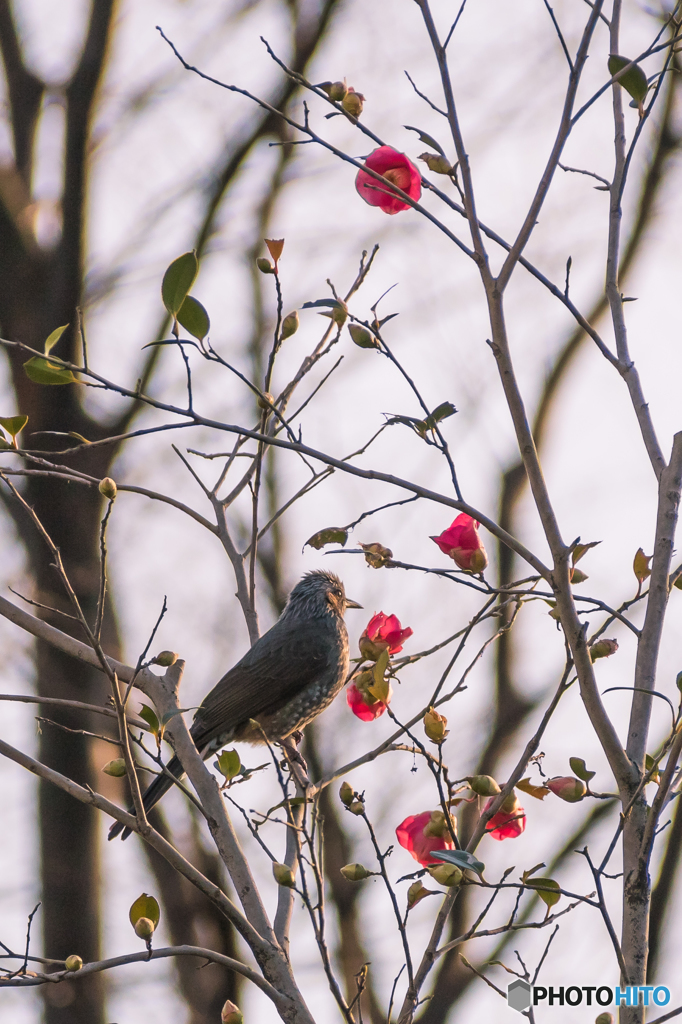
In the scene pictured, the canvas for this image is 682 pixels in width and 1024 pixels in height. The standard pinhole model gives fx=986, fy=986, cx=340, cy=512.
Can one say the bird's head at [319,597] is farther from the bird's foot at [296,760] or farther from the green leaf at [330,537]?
the green leaf at [330,537]

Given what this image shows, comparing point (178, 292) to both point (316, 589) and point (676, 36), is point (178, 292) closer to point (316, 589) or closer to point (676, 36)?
point (676, 36)

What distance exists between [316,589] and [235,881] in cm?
309

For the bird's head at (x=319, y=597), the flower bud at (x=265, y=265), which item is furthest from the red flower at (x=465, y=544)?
the bird's head at (x=319, y=597)

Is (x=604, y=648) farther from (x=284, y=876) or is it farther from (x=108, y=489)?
(x=108, y=489)

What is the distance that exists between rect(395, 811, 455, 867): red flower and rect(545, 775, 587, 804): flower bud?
0.78 ft

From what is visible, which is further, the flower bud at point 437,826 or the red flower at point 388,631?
the red flower at point 388,631

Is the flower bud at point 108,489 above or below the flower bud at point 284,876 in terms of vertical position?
above

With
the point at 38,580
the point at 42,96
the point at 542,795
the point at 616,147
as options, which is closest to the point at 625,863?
the point at 542,795

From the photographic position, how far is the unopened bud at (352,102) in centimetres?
225

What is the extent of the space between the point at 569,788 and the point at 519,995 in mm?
548

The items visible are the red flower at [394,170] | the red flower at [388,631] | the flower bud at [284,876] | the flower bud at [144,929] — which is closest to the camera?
the flower bud at [144,929]

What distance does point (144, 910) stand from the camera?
2.07 meters

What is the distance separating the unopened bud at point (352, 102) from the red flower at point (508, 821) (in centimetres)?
156

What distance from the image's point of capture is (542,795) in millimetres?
2064
